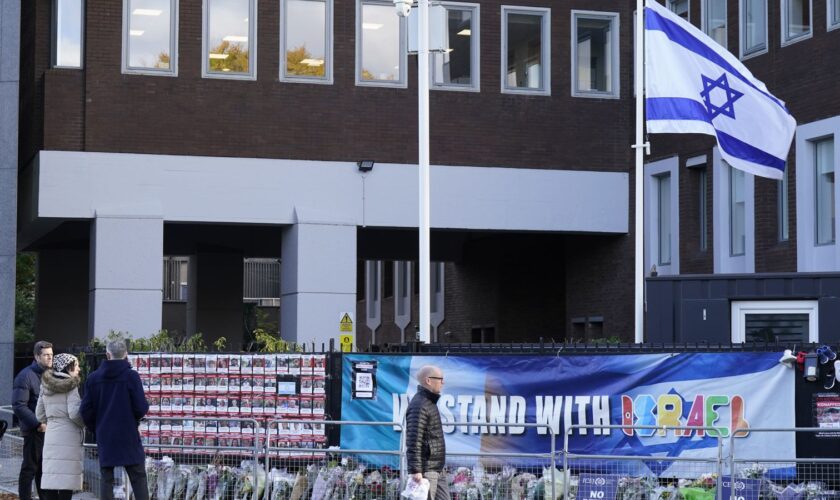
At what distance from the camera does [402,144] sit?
93.0 feet

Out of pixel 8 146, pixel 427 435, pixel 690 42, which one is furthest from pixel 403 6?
pixel 8 146

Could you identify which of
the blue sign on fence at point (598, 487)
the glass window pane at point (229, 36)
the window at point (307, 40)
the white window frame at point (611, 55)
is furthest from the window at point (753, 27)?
the blue sign on fence at point (598, 487)

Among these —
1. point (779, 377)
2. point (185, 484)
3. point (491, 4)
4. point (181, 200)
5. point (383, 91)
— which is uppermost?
point (491, 4)

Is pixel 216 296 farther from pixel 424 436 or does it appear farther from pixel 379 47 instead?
pixel 424 436

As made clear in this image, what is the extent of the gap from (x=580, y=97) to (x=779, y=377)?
1475cm

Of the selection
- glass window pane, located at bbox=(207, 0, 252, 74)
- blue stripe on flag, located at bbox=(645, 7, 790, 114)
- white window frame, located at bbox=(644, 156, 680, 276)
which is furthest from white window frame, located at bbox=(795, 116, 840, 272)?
glass window pane, located at bbox=(207, 0, 252, 74)

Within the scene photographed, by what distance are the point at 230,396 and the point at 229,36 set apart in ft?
41.5

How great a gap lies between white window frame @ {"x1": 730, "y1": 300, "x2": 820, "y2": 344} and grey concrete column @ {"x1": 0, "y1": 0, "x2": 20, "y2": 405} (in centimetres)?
1325

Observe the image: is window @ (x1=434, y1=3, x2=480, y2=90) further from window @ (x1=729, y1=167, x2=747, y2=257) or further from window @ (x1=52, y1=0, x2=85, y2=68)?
window @ (x1=52, y1=0, x2=85, y2=68)

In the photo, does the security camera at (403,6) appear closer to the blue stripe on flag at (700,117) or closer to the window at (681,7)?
the blue stripe on flag at (700,117)

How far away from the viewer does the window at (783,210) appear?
2464 cm

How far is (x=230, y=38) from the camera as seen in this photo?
27844 millimetres

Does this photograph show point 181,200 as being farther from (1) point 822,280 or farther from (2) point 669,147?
(1) point 822,280

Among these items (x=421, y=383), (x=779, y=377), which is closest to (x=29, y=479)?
(x=421, y=383)
